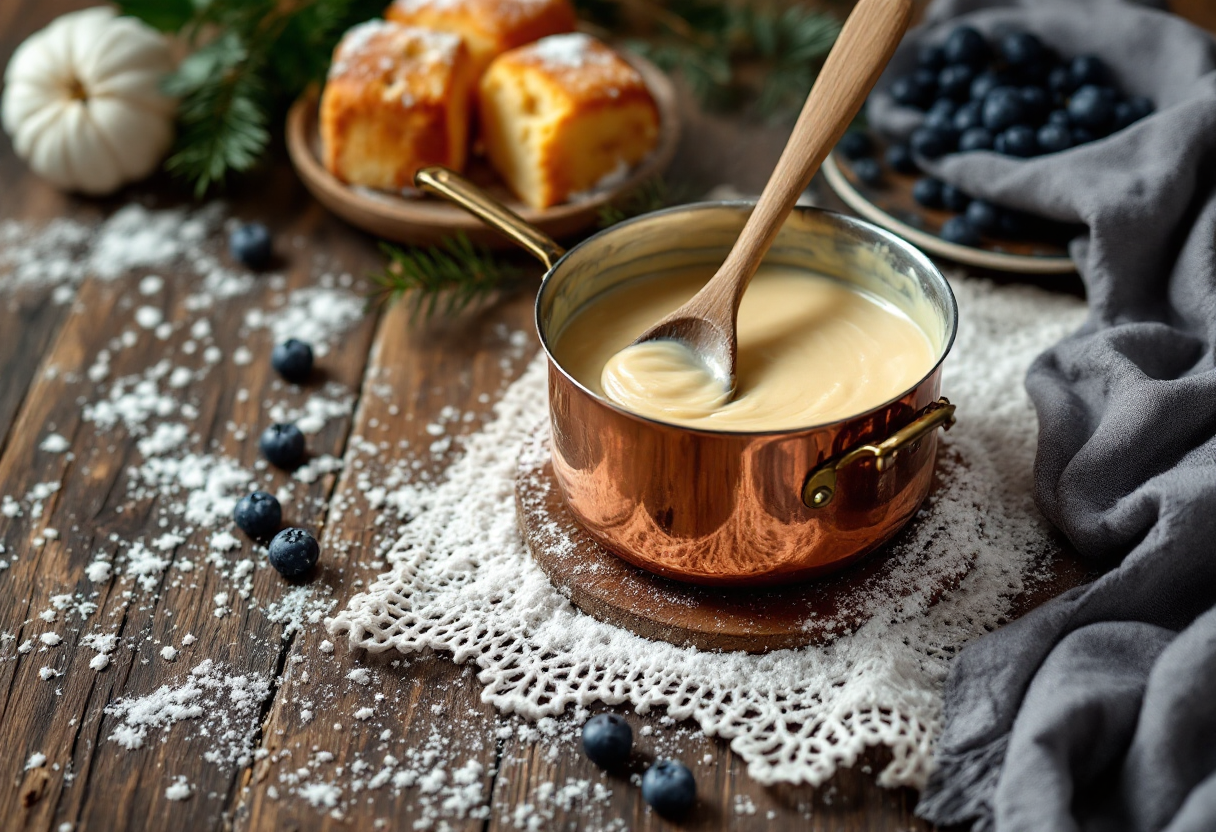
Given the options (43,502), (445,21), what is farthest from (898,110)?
(43,502)

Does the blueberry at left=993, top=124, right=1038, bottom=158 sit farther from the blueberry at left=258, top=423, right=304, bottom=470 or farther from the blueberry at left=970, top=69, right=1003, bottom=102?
the blueberry at left=258, top=423, right=304, bottom=470

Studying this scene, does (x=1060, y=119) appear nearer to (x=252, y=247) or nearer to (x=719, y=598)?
(x=719, y=598)

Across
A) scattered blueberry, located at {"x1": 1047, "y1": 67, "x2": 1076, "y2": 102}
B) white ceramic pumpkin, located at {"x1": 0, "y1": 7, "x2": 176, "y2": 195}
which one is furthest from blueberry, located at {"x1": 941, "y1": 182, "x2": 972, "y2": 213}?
white ceramic pumpkin, located at {"x1": 0, "y1": 7, "x2": 176, "y2": 195}

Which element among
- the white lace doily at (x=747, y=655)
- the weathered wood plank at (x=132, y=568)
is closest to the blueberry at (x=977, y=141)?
the white lace doily at (x=747, y=655)

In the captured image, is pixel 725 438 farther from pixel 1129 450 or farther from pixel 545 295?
pixel 1129 450

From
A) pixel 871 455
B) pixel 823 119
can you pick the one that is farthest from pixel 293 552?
pixel 823 119
